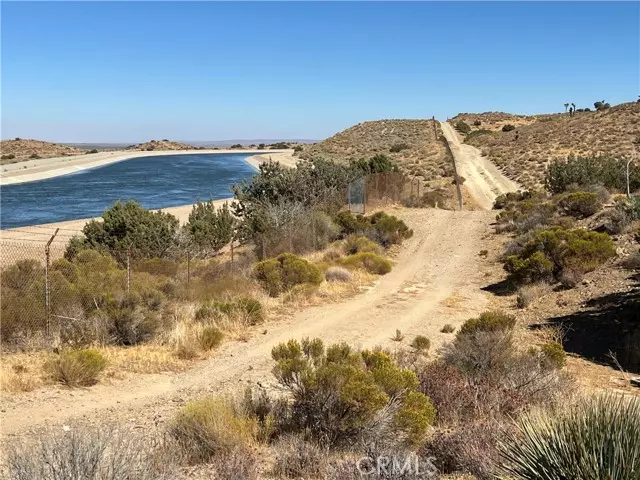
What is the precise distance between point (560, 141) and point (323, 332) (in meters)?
54.9

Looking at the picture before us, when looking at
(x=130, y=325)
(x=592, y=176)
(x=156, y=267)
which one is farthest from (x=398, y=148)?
(x=130, y=325)

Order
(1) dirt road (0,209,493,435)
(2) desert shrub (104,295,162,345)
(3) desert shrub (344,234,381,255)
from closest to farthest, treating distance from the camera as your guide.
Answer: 1. (1) dirt road (0,209,493,435)
2. (2) desert shrub (104,295,162,345)
3. (3) desert shrub (344,234,381,255)

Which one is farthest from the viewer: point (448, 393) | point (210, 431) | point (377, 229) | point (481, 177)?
point (481, 177)

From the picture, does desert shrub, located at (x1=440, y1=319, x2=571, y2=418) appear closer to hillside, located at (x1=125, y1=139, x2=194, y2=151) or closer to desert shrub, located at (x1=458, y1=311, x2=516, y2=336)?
desert shrub, located at (x1=458, y1=311, x2=516, y2=336)

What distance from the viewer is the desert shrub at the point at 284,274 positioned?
16297mm

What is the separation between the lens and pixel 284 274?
16.7 m

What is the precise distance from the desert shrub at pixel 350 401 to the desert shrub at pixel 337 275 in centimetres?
1013

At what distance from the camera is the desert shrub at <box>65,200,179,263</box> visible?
21.1 meters

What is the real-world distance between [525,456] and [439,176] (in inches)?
1813

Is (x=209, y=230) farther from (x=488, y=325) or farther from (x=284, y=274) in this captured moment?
(x=488, y=325)

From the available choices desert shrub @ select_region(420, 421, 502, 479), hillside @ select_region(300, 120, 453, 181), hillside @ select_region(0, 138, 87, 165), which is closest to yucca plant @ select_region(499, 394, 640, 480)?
desert shrub @ select_region(420, 421, 502, 479)

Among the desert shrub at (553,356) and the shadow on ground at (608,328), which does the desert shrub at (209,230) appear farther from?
the desert shrub at (553,356)

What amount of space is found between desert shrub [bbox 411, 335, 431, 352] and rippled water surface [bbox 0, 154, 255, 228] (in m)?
20.7

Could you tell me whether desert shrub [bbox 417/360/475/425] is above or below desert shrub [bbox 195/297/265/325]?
above
